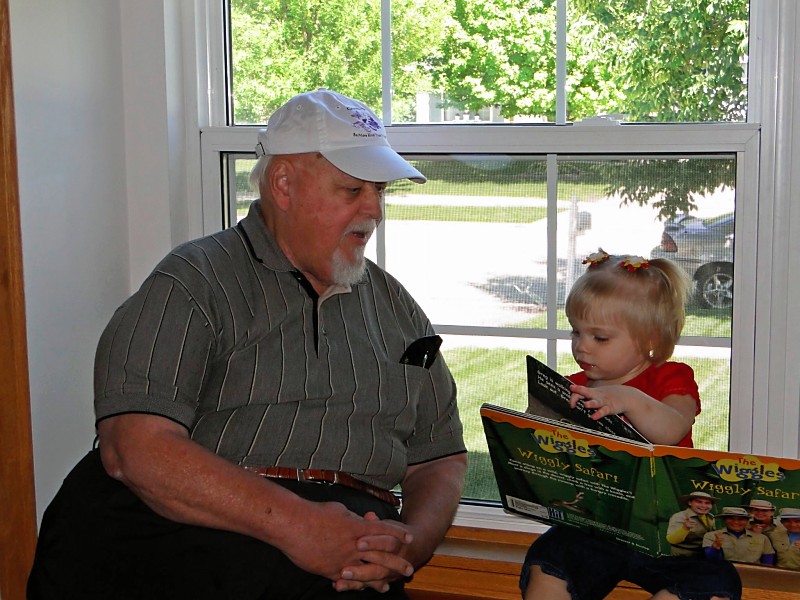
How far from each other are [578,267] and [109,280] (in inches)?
41.8

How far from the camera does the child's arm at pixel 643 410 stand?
5.46 feet

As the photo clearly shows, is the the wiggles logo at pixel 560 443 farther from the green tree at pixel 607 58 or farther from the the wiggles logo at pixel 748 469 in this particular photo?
the green tree at pixel 607 58

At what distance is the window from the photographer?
2006 mm

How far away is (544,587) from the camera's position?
68.7 inches

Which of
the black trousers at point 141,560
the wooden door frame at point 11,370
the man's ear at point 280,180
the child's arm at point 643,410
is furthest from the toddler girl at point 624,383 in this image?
the wooden door frame at point 11,370

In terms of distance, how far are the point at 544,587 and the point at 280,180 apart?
90 cm

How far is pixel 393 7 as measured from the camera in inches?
86.0

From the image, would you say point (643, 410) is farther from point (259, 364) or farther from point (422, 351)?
point (259, 364)

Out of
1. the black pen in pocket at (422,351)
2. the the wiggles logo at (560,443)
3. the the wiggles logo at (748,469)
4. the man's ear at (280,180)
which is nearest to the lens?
the the wiggles logo at (748,469)

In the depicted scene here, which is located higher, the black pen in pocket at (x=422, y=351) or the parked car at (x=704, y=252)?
the parked car at (x=704, y=252)

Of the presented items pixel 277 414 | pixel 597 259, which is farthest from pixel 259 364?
pixel 597 259

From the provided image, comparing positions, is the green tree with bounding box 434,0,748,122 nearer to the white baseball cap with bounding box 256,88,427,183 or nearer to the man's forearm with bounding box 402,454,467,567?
the white baseball cap with bounding box 256,88,427,183

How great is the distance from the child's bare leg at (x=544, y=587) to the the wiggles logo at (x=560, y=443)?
30 cm

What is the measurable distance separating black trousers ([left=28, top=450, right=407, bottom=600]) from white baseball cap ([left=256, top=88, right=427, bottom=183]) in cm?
67
